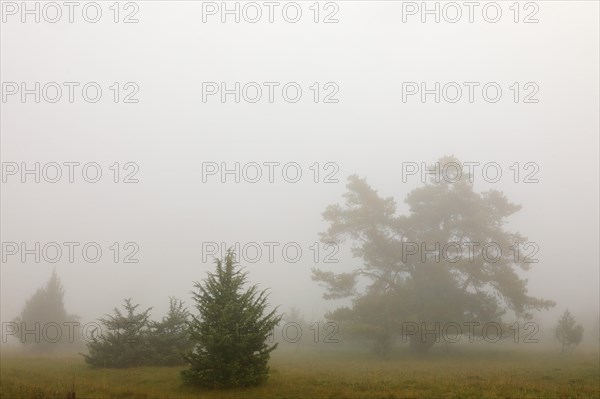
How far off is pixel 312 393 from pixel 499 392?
7.40 m

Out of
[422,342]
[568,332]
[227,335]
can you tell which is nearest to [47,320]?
[227,335]

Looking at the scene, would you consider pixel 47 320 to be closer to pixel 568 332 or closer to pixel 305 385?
pixel 305 385

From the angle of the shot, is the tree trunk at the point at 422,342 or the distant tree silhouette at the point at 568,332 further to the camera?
the tree trunk at the point at 422,342

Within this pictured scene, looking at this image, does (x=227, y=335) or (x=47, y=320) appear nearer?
(x=227, y=335)

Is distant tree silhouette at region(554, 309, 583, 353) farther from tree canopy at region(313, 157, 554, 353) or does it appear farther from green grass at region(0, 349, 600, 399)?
green grass at region(0, 349, 600, 399)

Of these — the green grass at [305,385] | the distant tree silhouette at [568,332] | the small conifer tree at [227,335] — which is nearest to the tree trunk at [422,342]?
the distant tree silhouette at [568,332]

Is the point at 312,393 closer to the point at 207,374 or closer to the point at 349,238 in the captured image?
the point at 207,374

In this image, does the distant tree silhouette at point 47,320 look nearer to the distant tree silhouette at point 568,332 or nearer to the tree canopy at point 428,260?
the tree canopy at point 428,260

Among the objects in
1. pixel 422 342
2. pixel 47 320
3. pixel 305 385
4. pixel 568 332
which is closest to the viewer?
pixel 305 385

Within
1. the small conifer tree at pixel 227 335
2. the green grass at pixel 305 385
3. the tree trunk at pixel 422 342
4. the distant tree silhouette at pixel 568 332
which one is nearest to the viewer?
the green grass at pixel 305 385

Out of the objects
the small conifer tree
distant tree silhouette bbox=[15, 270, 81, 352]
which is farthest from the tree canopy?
distant tree silhouette bbox=[15, 270, 81, 352]

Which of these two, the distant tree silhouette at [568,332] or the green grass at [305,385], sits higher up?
the green grass at [305,385]

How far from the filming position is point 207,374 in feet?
54.2

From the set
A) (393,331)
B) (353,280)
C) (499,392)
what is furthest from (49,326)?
(499,392)
